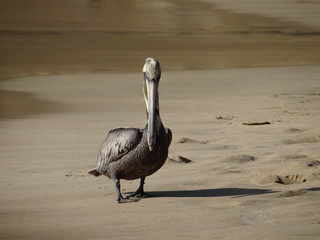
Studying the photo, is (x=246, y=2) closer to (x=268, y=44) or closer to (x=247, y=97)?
(x=268, y=44)

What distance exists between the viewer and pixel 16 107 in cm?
1340

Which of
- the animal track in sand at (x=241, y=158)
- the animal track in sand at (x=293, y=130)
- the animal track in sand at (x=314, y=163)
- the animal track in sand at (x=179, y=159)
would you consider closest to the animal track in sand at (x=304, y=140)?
the animal track in sand at (x=293, y=130)

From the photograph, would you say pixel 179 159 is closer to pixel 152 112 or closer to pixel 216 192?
pixel 216 192

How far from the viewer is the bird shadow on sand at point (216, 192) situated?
20.9 ft

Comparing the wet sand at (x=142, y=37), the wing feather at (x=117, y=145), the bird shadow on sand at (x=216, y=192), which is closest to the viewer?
the wing feather at (x=117, y=145)

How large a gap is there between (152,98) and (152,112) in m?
0.11

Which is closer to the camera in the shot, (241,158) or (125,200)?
(125,200)

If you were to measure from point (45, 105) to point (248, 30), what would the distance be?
20.4 m

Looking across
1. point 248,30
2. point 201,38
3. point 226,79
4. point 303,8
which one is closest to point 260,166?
point 226,79

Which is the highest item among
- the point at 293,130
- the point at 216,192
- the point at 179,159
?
the point at 216,192

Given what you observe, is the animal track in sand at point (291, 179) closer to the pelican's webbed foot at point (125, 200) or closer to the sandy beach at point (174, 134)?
the sandy beach at point (174, 134)

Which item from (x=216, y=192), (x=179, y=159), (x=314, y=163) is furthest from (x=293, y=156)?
(x=216, y=192)

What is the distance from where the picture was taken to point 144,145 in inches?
237

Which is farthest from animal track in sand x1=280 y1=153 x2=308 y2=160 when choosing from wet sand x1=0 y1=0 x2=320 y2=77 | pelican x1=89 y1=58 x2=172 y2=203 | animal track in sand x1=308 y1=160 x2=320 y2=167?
wet sand x1=0 y1=0 x2=320 y2=77
